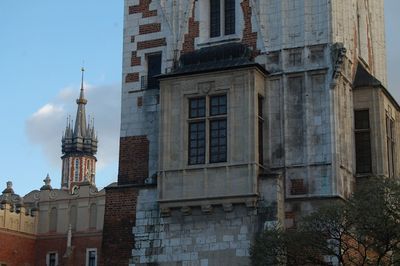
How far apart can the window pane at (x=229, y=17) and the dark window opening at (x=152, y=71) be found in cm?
276

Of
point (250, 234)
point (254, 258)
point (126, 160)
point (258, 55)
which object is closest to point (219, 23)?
point (258, 55)

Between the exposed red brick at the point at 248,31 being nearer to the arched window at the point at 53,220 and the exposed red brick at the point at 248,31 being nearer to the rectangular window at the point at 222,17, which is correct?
the rectangular window at the point at 222,17

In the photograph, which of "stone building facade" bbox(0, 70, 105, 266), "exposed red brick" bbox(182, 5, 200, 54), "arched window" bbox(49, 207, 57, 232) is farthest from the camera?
"arched window" bbox(49, 207, 57, 232)

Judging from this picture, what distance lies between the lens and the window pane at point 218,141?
27.9m

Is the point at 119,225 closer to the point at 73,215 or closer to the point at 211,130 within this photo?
the point at 211,130

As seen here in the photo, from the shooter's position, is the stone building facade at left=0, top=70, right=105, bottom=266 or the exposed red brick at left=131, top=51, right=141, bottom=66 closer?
the exposed red brick at left=131, top=51, right=141, bottom=66

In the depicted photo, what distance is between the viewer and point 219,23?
30.3 meters

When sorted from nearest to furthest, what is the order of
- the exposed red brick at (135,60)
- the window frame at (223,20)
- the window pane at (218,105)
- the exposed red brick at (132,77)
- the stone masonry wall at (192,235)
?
the stone masonry wall at (192,235) → the window pane at (218,105) → the window frame at (223,20) → the exposed red brick at (132,77) → the exposed red brick at (135,60)

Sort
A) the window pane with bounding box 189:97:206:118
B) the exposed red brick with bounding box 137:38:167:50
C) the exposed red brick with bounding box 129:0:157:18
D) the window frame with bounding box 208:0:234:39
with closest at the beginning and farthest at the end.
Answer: the window pane with bounding box 189:97:206:118
the window frame with bounding box 208:0:234:39
the exposed red brick with bounding box 137:38:167:50
the exposed red brick with bounding box 129:0:157:18

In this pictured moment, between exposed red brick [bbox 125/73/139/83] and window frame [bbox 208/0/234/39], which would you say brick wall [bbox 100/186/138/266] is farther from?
window frame [bbox 208/0/234/39]

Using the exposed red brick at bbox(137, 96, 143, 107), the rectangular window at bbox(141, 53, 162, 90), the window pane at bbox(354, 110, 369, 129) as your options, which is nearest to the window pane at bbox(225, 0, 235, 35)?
the rectangular window at bbox(141, 53, 162, 90)

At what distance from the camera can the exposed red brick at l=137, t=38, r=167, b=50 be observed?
30.8 m

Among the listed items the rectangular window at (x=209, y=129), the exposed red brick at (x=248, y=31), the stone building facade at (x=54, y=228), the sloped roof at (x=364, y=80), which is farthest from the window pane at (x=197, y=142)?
the stone building facade at (x=54, y=228)

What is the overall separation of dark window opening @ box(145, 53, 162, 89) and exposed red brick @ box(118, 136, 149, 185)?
1.99 m
